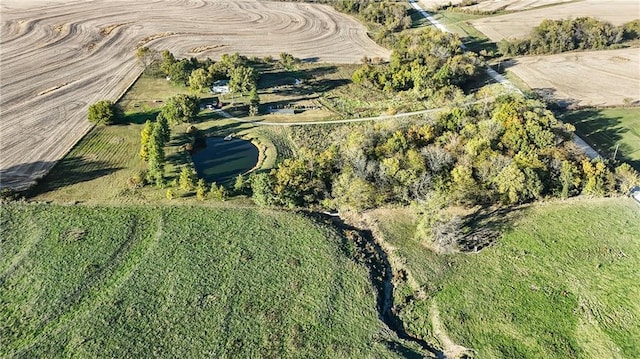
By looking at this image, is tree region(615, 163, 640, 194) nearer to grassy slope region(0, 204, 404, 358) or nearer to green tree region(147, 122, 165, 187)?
grassy slope region(0, 204, 404, 358)

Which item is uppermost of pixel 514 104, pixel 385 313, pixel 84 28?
pixel 84 28

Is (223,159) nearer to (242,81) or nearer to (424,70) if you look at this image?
(242,81)

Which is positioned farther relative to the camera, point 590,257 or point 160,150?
point 160,150

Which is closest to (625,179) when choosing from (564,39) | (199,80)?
(564,39)

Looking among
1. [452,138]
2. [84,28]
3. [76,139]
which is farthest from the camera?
[84,28]

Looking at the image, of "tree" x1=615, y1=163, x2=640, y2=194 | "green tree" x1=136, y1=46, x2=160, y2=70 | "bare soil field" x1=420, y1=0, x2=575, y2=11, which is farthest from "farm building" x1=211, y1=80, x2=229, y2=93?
"bare soil field" x1=420, y1=0, x2=575, y2=11

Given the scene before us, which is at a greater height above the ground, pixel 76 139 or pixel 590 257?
pixel 76 139

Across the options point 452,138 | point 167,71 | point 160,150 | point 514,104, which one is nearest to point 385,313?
point 452,138

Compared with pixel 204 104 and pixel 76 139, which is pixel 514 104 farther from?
pixel 76 139
